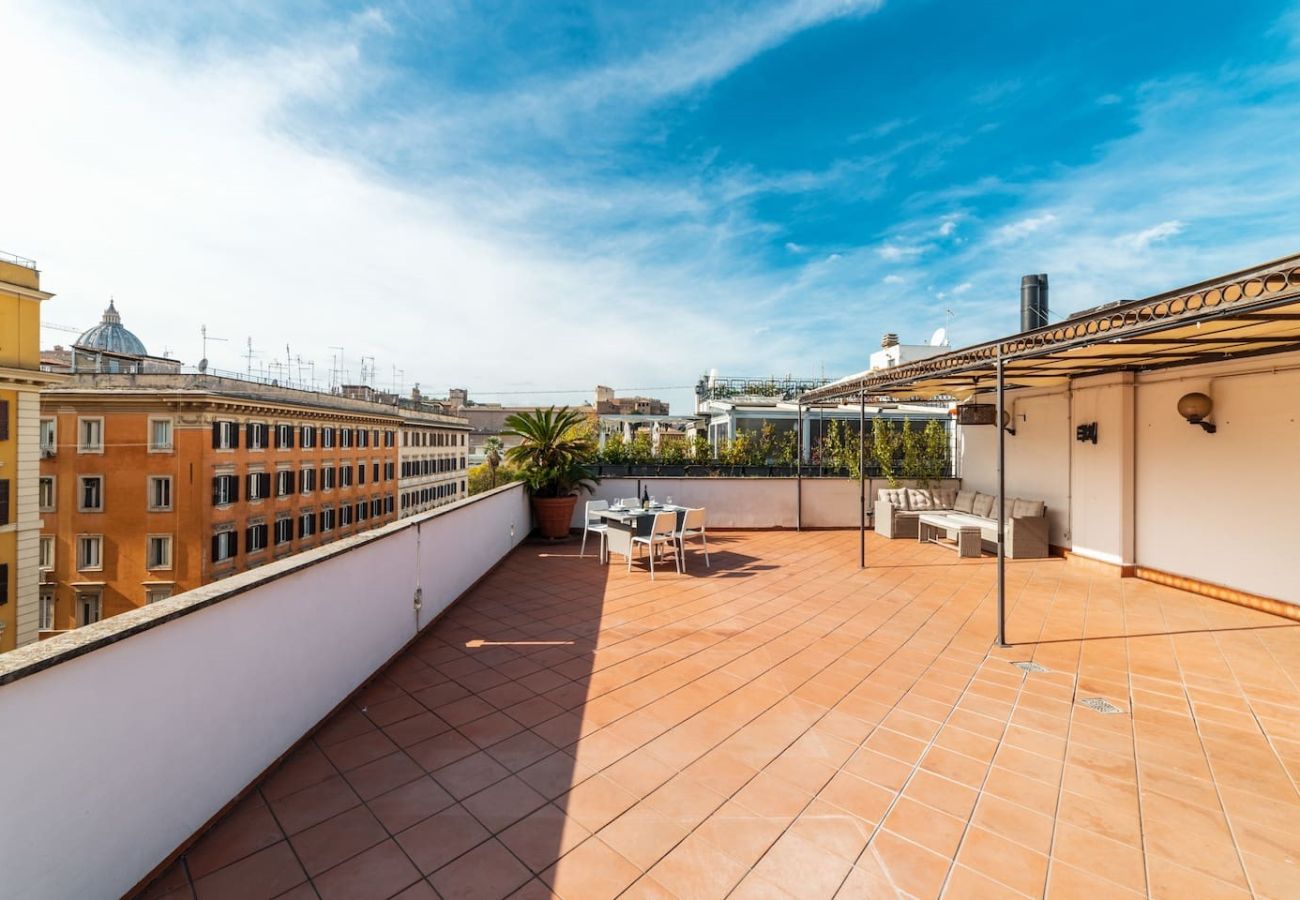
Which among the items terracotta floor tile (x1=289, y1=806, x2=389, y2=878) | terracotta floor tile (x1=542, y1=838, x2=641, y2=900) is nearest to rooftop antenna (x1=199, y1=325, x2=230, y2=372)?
terracotta floor tile (x1=289, y1=806, x2=389, y2=878)

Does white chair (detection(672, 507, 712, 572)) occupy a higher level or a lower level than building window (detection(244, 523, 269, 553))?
higher

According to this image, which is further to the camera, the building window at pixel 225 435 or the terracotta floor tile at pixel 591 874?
the building window at pixel 225 435

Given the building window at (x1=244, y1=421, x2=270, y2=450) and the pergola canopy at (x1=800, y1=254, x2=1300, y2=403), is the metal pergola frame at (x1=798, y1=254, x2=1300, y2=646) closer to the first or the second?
the pergola canopy at (x1=800, y1=254, x2=1300, y2=403)

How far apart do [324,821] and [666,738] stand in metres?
1.57

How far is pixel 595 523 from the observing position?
27.5 feet

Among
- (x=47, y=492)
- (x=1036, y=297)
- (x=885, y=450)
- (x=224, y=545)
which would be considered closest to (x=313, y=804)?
(x=885, y=450)

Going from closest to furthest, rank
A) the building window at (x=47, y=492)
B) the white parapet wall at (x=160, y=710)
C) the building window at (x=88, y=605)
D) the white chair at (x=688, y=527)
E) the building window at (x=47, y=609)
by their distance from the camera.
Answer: the white parapet wall at (x=160, y=710) < the white chair at (x=688, y=527) < the building window at (x=47, y=492) < the building window at (x=88, y=605) < the building window at (x=47, y=609)

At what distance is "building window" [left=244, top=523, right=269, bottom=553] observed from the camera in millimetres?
31839

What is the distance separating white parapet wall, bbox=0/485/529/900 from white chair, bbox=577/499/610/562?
4.03m

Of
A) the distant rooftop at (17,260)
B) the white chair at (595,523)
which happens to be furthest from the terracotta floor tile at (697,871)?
the distant rooftop at (17,260)

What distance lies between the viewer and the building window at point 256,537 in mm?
31839

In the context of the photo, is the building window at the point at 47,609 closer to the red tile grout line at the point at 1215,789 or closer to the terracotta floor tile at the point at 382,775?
the terracotta floor tile at the point at 382,775

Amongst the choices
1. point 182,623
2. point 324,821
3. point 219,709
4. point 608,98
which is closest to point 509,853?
point 324,821

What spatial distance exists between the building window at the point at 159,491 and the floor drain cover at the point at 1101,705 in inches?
1495
